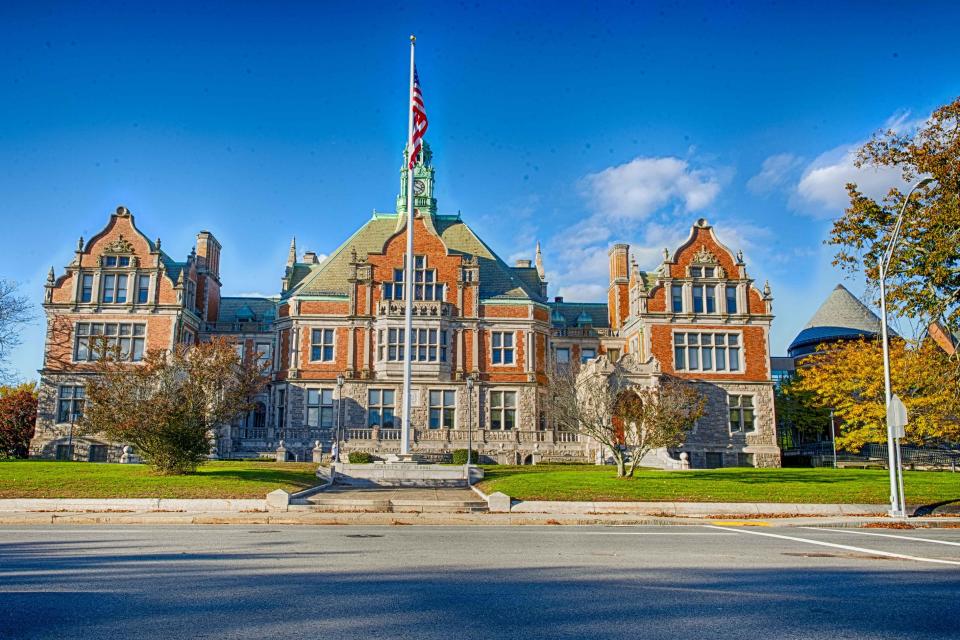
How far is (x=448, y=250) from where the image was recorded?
165 feet

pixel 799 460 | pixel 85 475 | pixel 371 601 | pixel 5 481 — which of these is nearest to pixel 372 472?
pixel 85 475

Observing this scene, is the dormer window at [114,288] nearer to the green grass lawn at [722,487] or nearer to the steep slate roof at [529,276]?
the steep slate roof at [529,276]

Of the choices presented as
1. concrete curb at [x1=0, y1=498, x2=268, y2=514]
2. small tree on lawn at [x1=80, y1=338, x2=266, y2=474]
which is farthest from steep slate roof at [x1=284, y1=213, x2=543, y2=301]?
concrete curb at [x1=0, y1=498, x2=268, y2=514]

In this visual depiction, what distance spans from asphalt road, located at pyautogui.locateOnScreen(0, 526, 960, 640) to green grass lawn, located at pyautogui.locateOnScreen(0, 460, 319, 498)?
835cm

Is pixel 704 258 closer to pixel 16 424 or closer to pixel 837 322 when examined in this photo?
pixel 837 322

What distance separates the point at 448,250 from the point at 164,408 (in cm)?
2555

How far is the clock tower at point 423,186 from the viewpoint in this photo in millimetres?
56781

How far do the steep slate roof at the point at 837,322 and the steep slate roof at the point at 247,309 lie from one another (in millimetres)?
46106

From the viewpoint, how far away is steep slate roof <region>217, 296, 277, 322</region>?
5684cm

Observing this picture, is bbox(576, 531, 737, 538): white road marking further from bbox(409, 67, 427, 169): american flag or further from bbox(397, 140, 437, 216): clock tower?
bbox(397, 140, 437, 216): clock tower

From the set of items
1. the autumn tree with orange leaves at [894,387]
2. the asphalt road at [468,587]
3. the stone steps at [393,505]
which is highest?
the autumn tree with orange leaves at [894,387]

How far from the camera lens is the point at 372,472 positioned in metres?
31.7

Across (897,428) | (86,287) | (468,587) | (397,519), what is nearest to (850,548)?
(897,428)

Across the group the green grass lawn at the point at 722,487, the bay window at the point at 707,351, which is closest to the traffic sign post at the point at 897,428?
the green grass lawn at the point at 722,487
